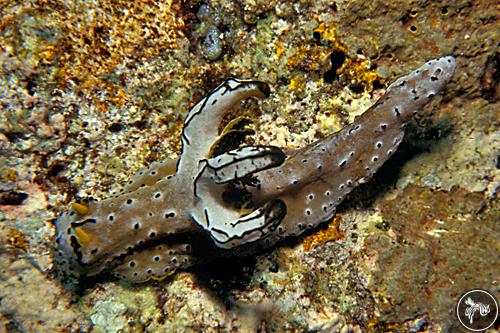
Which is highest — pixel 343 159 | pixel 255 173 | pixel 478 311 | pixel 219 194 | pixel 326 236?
pixel 219 194

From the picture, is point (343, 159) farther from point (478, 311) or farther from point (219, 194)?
point (478, 311)

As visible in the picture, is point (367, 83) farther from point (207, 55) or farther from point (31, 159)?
point (31, 159)

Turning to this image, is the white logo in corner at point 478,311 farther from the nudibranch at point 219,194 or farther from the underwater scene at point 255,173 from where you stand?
the nudibranch at point 219,194

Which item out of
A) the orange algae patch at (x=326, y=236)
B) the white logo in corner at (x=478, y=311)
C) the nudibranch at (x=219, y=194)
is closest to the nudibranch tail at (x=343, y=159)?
the nudibranch at (x=219, y=194)

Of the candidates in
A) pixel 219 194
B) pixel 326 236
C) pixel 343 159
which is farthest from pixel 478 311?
pixel 219 194

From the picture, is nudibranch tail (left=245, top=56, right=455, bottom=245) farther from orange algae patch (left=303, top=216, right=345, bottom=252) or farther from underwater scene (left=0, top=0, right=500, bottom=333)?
orange algae patch (left=303, top=216, right=345, bottom=252)

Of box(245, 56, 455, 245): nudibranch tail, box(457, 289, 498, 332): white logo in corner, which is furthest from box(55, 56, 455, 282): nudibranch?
box(457, 289, 498, 332): white logo in corner

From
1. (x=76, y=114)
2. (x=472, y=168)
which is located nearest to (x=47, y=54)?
(x=76, y=114)
